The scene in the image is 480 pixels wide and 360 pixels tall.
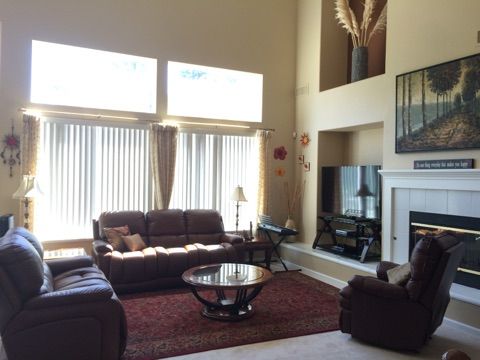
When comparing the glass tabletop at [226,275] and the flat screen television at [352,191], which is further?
the flat screen television at [352,191]

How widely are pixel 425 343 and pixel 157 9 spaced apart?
5.58m

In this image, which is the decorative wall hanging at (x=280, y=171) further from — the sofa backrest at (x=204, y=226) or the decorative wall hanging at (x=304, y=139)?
the sofa backrest at (x=204, y=226)

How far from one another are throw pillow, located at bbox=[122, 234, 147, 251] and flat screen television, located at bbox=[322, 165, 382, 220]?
2.97 meters

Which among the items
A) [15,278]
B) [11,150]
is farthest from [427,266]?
[11,150]

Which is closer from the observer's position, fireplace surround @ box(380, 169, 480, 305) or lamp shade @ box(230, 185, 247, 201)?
fireplace surround @ box(380, 169, 480, 305)

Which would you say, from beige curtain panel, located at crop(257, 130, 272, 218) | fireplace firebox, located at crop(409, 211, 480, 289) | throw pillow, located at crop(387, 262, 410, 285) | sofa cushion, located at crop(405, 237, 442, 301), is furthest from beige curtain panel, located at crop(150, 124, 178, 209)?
sofa cushion, located at crop(405, 237, 442, 301)

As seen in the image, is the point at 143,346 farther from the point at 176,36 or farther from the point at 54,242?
the point at 176,36

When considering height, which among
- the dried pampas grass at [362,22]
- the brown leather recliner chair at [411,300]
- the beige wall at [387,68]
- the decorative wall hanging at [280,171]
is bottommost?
the brown leather recliner chair at [411,300]

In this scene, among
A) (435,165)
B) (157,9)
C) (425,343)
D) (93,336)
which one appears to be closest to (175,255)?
(93,336)

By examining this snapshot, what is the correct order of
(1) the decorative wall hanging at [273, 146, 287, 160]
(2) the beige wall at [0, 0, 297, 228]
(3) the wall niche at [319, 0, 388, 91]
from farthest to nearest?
(1) the decorative wall hanging at [273, 146, 287, 160] → (3) the wall niche at [319, 0, 388, 91] → (2) the beige wall at [0, 0, 297, 228]

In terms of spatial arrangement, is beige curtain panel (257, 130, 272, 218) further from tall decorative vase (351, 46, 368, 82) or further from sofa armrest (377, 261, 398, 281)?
sofa armrest (377, 261, 398, 281)

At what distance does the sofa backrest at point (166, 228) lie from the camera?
553cm

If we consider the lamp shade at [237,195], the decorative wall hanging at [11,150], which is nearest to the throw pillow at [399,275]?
the lamp shade at [237,195]

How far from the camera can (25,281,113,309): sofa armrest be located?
2793 millimetres
